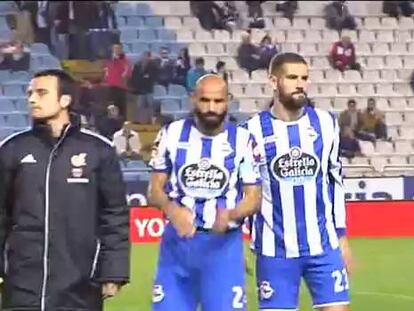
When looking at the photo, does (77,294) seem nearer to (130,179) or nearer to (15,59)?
(130,179)

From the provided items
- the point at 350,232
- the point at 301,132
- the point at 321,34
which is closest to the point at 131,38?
the point at 321,34

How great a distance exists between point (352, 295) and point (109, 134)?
7.76 metres

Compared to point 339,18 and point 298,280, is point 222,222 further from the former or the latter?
point 339,18

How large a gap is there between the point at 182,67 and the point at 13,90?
276 centimetres

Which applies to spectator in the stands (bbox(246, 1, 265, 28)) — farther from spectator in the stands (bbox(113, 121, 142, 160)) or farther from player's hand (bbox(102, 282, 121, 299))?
player's hand (bbox(102, 282, 121, 299))

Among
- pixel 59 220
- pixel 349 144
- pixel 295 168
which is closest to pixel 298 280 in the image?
pixel 295 168

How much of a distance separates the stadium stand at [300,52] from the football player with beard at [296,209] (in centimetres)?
1047

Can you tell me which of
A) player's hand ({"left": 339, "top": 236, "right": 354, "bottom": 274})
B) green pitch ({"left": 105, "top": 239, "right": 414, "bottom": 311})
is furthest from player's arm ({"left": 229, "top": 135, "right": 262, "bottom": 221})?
green pitch ({"left": 105, "top": 239, "right": 414, "bottom": 311})

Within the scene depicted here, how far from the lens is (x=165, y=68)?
2028cm

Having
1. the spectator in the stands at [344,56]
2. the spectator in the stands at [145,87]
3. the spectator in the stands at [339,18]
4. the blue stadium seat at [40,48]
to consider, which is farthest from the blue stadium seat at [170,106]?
the spectator in the stands at [339,18]

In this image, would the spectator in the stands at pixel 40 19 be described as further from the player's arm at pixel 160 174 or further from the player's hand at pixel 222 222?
the player's hand at pixel 222 222

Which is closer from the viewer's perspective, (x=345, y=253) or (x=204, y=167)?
(x=204, y=167)

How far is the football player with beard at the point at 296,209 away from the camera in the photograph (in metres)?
6.65

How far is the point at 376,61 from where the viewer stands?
20844 mm
